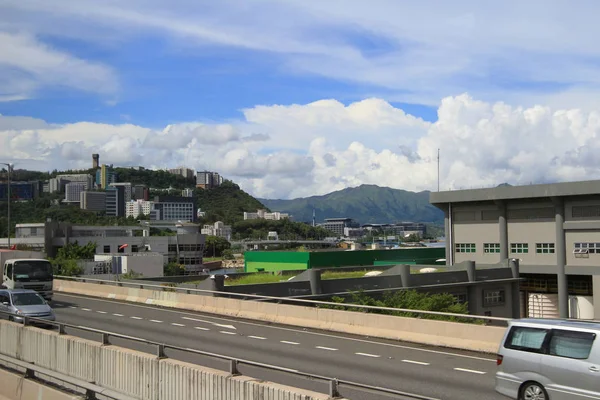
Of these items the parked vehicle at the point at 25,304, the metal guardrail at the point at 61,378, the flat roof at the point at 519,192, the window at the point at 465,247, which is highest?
the flat roof at the point at 519,192

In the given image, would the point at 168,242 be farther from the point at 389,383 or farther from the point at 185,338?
the point at 389,383

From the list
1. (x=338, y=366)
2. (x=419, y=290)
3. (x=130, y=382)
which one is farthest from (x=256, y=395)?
(x=419, y=290)

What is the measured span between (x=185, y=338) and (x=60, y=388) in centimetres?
924

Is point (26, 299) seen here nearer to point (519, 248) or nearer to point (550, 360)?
point (550, 360)

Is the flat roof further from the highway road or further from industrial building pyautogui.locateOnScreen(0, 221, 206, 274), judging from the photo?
industrial building pyautogui.locateOnScreen(0, 221, 206, 274)

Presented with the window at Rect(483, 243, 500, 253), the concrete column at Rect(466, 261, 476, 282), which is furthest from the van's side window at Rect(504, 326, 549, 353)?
the window at Rect(483, 243, 500, 253)

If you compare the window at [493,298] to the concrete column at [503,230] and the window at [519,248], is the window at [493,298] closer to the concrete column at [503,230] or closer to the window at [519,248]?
the concrete column at [503,230]

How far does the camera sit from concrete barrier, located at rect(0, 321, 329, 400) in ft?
30.8

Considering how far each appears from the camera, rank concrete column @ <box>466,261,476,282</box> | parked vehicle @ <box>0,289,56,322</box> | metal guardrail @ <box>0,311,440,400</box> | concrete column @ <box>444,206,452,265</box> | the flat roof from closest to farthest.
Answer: metal guardrail @ <box>0,311,440,400</box> < parked vehicle @ <box>0,289,56,322</box> < concrete column @ <box>466,261,476,282</box> < the flat roof < concrete column @ <box>444,206,452,265</box>

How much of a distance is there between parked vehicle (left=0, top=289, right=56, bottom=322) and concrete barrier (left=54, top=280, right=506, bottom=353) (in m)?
9.26

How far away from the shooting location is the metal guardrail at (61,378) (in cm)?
1193

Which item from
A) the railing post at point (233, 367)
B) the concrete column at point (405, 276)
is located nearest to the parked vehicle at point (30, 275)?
the concrete column at point (405, 276)

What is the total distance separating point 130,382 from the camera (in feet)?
38.8

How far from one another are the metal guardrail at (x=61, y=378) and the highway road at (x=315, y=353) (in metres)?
1.71
